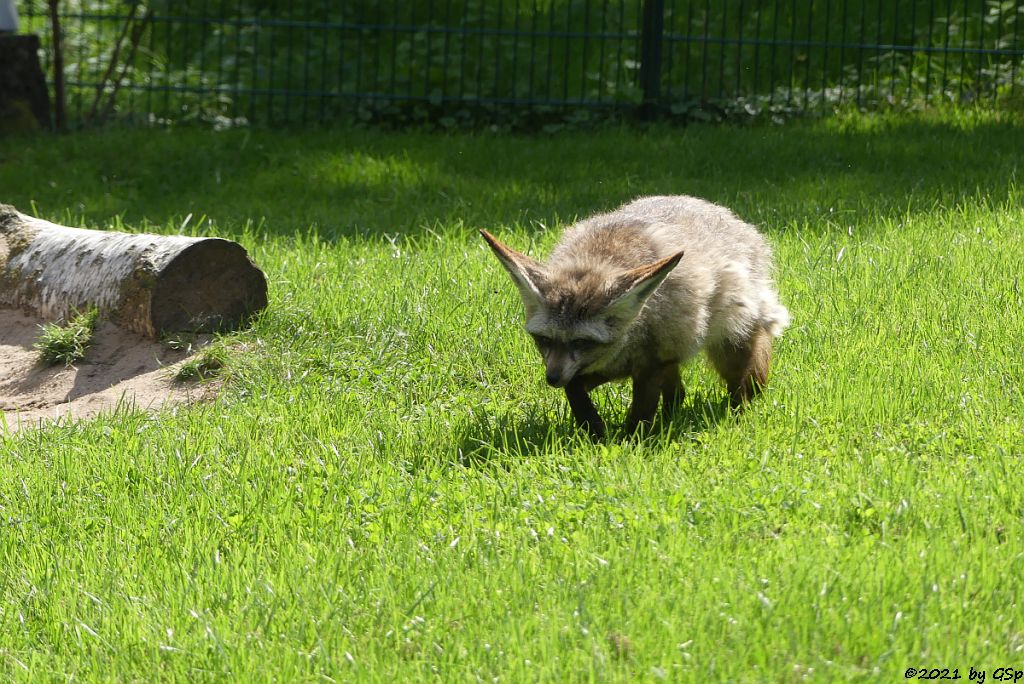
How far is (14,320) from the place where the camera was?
746cm

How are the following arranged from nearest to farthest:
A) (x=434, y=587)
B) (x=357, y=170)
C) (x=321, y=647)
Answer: (x=321, y=647) < (x=434, y=587) < (x=357, y=170)

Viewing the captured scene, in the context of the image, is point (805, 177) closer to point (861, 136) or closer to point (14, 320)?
point (861, 136)

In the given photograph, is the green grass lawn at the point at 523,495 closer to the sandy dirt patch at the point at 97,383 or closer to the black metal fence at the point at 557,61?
the sandy dirt patch at the point at 97,383

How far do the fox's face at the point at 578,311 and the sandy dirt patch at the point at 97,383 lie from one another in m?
2.05

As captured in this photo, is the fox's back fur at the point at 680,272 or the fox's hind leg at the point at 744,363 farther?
the fox's hind leg at the point at 744,363

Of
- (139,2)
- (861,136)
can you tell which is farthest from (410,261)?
(139,2)

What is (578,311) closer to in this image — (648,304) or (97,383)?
(648,304)

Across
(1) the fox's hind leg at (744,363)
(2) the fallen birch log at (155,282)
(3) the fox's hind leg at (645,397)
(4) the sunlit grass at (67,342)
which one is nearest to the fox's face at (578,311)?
(3) the fox's hind leg at (645,397)

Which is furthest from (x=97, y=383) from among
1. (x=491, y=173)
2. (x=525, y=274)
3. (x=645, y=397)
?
(x=491, y=173)

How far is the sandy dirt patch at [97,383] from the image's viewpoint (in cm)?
621

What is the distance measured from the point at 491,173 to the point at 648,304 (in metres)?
5.71

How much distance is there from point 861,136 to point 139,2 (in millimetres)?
7241

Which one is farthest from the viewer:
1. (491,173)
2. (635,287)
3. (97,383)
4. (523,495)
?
(491,173)

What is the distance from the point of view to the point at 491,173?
35.3 ft
